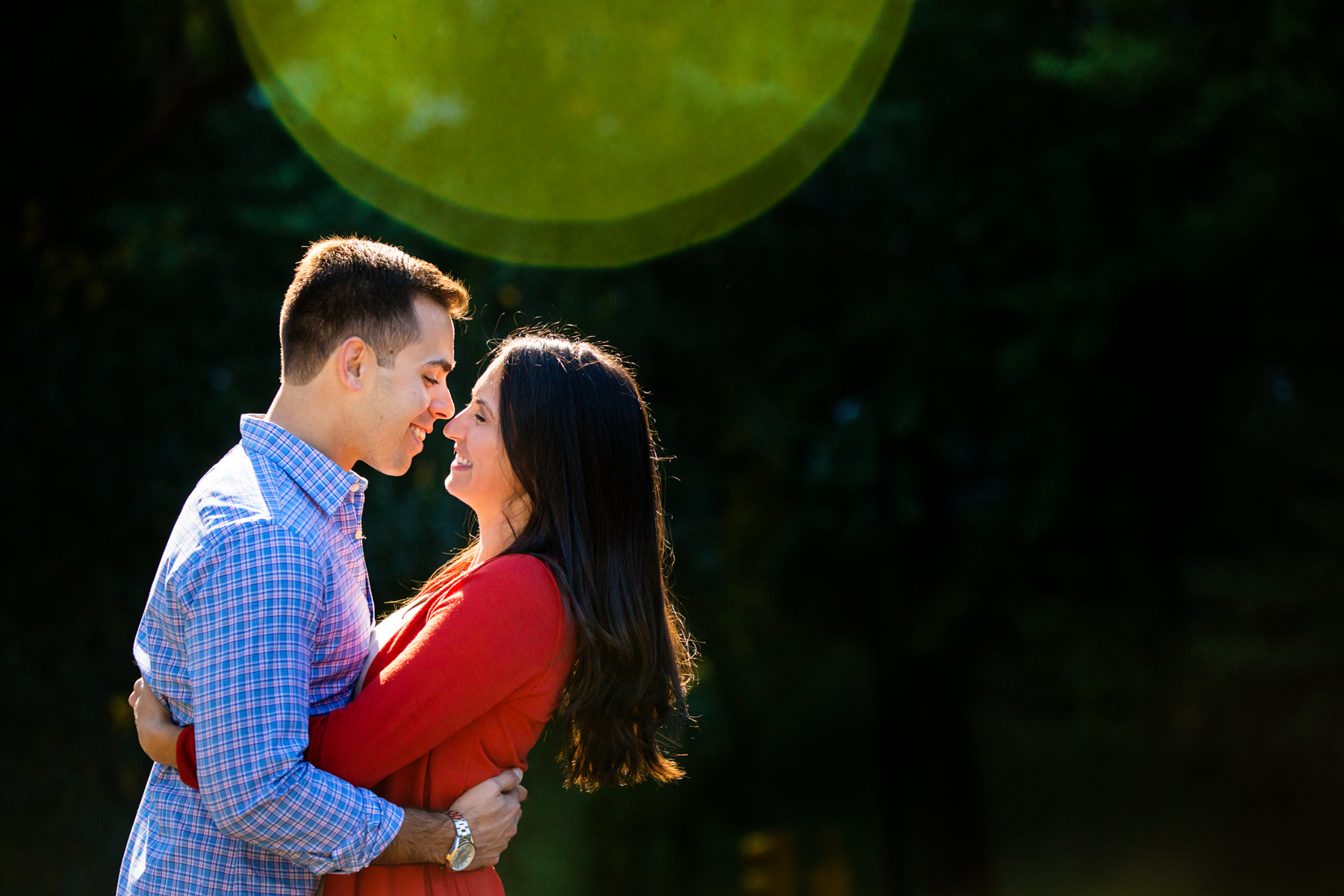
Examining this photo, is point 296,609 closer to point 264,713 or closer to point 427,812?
point 264,713

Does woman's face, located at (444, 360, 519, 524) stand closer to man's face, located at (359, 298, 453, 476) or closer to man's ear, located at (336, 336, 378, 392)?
man's face, located at (359, 298, 453, 476)

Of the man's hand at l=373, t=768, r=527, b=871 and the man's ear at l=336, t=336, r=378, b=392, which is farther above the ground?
the man's ear at l=336, t=336, r=378, b=392

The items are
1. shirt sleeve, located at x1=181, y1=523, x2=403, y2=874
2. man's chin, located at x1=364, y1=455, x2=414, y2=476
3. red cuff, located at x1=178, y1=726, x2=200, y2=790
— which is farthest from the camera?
man's chin, located at x1=364, y1=455, x2=414, y2=476

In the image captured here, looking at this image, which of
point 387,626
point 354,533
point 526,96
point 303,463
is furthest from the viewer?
point 526,96

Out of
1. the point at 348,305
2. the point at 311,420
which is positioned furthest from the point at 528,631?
the point at 348,305

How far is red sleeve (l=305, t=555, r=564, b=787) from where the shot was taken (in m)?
1.82

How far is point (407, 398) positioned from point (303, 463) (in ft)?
0.69

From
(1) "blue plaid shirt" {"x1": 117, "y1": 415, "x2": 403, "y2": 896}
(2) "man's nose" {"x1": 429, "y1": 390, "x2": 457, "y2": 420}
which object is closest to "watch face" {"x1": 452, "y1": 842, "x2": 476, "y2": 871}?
(1) "blue plaid shirt" {"x1": 117, "y1": 415, "x2": 403, "y2": 896}

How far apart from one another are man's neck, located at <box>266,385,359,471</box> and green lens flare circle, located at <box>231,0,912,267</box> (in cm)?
438

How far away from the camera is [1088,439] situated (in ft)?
27.3

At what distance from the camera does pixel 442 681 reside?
1.82 meters

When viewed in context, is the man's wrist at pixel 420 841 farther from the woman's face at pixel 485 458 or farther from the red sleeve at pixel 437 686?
the woman's face at pixel 485 458

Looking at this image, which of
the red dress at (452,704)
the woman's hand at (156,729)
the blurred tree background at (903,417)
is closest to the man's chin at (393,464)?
the red dress at (452,704)

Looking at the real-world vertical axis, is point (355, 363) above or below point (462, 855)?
above
